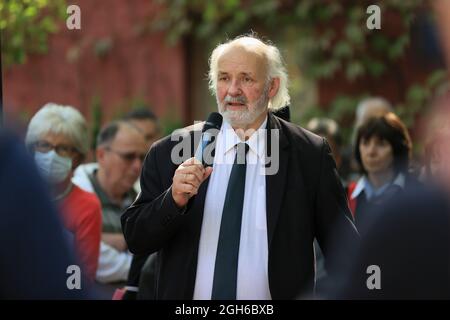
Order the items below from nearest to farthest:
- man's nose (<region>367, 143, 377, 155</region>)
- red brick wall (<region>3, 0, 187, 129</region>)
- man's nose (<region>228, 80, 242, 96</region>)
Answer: man's nose (<region>228, 80, 242, 96</region>)
man's nose (<region>367, 143, 377, 155</region>)
red brick wall (<region>3, 0, 187, 129</region>)

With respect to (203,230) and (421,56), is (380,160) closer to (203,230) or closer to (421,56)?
(203,230)

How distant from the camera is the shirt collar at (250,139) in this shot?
3.42 m

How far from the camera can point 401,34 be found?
10289mm

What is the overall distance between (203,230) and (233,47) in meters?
0.81

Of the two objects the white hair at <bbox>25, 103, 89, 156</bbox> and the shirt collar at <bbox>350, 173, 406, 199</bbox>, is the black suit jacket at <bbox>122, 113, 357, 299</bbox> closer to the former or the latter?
the white hair at <bbox>25, 103, 89, 156</bbox>

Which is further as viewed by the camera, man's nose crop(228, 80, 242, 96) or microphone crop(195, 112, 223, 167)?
man's nose crop(228, 80, 242, 96)

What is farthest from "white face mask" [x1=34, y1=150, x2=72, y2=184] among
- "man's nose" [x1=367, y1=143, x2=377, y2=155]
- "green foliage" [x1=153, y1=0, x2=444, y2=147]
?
"green foliage" [x1=153, y1=0, x2=444, y2=147]

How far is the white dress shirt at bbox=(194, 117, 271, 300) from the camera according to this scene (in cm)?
323

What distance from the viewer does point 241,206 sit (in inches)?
129

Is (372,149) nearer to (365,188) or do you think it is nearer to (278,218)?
(365,188)

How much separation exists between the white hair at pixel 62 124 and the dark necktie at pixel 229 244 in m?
1.49

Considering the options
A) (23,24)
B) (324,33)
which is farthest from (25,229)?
(324,33)

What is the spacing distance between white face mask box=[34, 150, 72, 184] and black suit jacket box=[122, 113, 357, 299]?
104cm

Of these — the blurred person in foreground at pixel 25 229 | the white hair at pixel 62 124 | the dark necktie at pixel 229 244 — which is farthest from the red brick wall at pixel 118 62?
the blurred person in foreground at pixel 25 229
